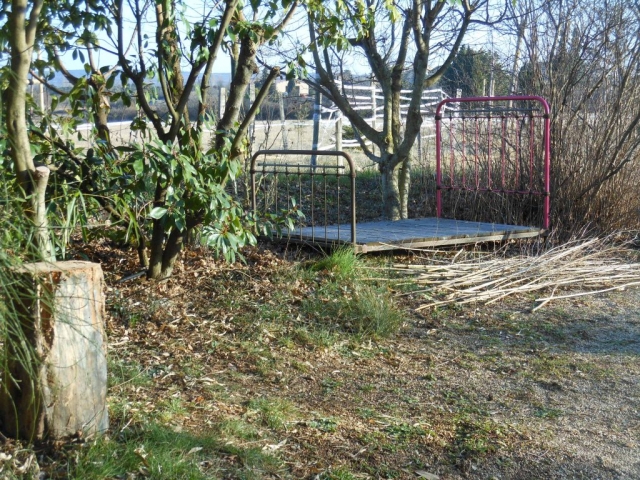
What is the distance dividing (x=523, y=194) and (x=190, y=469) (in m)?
8.05

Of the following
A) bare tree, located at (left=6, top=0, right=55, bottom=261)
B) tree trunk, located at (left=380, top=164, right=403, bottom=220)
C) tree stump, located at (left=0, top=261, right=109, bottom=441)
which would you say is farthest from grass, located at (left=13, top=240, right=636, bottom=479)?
tree trunk, located at (left=380, top=164, right=403, bottom=220)

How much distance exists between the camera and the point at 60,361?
357cm

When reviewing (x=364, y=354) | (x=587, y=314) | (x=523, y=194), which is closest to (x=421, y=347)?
(x=364, y=354)

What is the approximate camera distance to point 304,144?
23375mm

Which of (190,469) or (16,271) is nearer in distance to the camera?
(16,271)

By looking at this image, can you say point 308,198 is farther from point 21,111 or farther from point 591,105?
point 21,111

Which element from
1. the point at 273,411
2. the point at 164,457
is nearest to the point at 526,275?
the point at 273,411

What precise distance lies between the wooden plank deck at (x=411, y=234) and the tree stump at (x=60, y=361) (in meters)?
4.67

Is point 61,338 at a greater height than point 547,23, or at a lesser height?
lesser

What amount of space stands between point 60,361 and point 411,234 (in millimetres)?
5976

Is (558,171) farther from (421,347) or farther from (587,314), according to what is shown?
(421,347)

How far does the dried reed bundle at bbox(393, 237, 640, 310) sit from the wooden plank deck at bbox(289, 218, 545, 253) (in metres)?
0.28

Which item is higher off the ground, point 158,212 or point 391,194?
point 391,194

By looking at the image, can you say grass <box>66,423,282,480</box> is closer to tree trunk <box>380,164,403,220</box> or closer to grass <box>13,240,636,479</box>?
grass <box>13,240,636,479</box>
